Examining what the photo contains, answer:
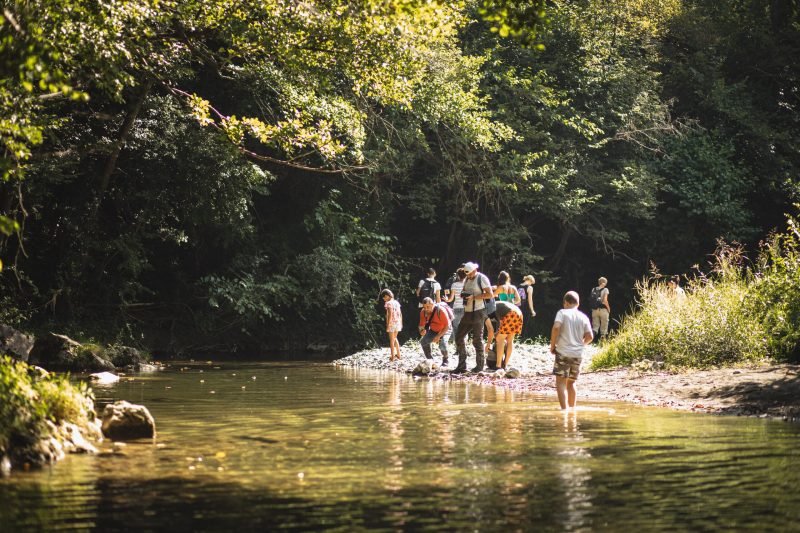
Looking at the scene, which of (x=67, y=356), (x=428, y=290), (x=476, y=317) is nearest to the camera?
(x=476, y=317)

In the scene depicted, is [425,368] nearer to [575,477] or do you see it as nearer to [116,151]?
[116,151]

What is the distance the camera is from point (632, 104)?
4153cm

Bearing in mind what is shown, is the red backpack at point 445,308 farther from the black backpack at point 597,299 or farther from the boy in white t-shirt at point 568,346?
the boy in white t-shirt at point 568,346

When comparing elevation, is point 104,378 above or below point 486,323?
below

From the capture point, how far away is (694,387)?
17078 mm

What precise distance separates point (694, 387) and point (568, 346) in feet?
9.99

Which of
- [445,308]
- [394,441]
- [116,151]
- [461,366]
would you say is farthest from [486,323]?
[394,441]

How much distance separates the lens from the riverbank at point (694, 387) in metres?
15.0

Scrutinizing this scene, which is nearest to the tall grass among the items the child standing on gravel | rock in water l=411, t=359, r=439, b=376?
rock in water l=411, t=359, r=439, b=376

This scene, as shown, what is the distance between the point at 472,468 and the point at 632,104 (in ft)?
111

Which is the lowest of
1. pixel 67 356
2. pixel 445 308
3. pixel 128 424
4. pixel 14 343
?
pixel 128 424

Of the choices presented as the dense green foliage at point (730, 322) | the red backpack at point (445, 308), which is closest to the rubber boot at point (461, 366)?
the red backpack at point (445, 308)

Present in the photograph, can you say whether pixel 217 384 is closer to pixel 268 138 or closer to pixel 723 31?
pixel 268 138

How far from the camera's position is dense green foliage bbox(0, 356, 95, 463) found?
9938 millimetres
